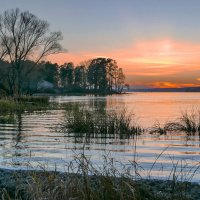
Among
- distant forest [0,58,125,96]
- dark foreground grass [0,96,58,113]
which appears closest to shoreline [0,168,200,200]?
dark foreground grass [0,96,58,113]

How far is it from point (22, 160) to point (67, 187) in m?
7.01

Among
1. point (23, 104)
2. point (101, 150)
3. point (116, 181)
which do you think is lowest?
point (101, 150)

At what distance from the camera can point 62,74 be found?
584 ft

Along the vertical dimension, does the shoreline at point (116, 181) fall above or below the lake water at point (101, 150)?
above

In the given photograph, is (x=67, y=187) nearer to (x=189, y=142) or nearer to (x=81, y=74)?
(x=189, y=142)

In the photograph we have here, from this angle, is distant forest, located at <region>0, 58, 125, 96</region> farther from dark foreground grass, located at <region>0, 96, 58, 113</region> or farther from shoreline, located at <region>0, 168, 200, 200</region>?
shoreline, located at <region>0, 168, 200, 200</region>

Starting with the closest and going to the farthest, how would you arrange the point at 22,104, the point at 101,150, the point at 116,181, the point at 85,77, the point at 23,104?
the point at 116,181
the point at 101,150
the point at 22,104
the point at 23,104
the point at 85,77

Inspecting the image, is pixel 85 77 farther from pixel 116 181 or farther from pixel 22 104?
pixel 116 181

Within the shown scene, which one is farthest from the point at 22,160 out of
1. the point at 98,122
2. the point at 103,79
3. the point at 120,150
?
the point at 103,79

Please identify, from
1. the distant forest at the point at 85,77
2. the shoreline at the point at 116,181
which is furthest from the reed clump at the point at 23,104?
the distant forest at the point at 85,77

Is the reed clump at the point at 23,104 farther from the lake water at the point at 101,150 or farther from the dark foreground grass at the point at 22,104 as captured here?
the lake water at the point at 101,150

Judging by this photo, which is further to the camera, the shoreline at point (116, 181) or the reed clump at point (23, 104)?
the reed clump at point (23, 104)

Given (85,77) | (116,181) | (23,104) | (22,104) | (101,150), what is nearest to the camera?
(116,181)

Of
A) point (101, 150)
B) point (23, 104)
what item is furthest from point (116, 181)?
point (23, 104)
